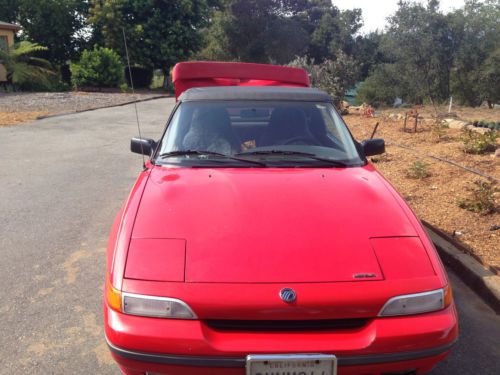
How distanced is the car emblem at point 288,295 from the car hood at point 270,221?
0.20 feet

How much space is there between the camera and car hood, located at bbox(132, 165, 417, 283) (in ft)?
7.95

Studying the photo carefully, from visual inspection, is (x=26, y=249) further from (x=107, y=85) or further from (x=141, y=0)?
(x=141, y=0)

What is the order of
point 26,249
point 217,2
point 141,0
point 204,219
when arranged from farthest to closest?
point 217,2 < point 141,0 < point 26,249 < point 204,219

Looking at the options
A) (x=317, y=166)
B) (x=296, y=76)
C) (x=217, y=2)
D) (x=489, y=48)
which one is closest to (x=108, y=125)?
(x=296, y=76)

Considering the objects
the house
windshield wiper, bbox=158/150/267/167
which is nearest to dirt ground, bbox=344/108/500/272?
windshield wiper, bbox=158/150/267/167

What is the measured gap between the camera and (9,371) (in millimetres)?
2926

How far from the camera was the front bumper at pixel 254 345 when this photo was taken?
223 cm

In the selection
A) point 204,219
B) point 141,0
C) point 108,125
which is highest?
point 141,0

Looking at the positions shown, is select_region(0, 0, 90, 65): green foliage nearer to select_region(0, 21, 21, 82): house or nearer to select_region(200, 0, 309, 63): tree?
select_region(0, 21, 21, 82): house

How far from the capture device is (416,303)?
7.79ft

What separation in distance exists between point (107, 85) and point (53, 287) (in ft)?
89.8

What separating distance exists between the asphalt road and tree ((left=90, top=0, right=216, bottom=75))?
2477cm

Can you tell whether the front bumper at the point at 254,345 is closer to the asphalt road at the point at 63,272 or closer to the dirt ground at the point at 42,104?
the asphalt road at the point at 63,272

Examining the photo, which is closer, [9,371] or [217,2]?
[9,371]
